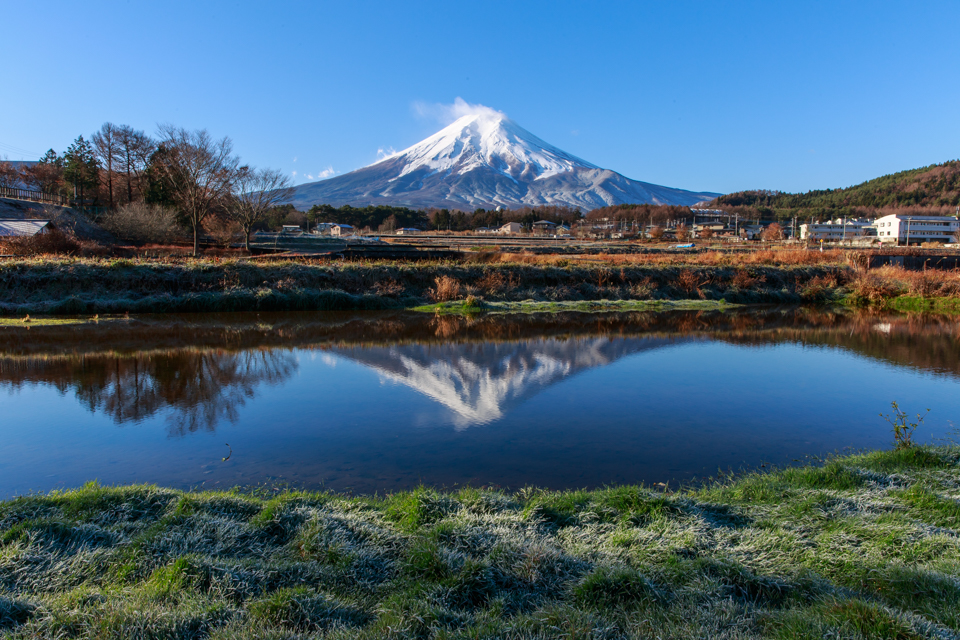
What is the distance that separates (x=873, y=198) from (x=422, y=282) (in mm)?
147290

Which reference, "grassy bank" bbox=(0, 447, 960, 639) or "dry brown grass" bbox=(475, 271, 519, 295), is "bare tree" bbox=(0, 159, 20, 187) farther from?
"grassy bank" bbox=(0, 447, 960, 639)

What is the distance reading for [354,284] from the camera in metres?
22.4

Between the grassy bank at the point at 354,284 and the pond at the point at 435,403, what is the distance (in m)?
3.78

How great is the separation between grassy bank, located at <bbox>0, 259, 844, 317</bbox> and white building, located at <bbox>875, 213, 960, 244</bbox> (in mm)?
79716

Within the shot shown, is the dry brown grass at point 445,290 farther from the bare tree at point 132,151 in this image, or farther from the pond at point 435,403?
the bare tree at point 132,151

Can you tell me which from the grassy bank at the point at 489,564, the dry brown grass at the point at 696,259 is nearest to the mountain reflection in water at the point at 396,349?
the grassy bank at the point at 489,564

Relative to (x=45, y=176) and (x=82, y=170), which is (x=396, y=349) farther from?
(x=45, y=176)

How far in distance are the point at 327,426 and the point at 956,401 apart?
9841mm

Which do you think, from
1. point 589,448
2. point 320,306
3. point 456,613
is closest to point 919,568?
point 456,613

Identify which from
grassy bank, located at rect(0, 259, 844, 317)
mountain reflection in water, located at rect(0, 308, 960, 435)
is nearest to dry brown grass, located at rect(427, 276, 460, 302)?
grassy bank, located at rect(0, 259, 844, 317)

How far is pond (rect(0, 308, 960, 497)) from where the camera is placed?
6.05m

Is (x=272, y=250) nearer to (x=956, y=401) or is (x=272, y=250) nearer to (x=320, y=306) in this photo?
(x=320, y=306)

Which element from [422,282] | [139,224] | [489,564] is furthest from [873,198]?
[489,564]

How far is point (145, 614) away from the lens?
2.84 metres
